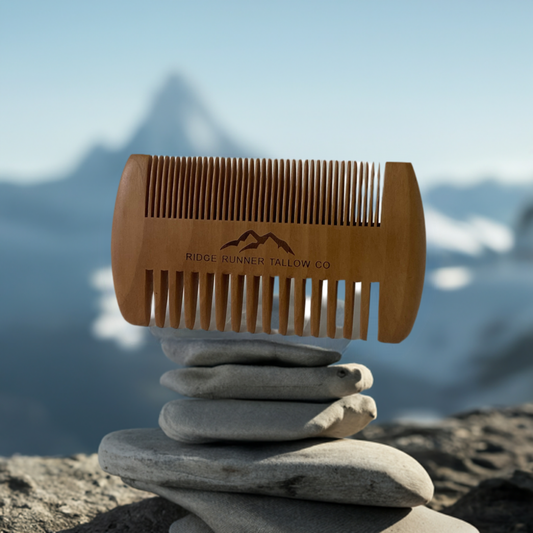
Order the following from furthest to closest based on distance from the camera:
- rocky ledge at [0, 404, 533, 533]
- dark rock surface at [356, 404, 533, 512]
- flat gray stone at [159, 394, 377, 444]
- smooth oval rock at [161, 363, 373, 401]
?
dark rock surface at [356, 404, 533, 512] < rocky ledge at [0, 404, 533, 533] < smooth oval rock at [161, 363, 373, 401] < flat gray stone at [159, 394, 377, 444]

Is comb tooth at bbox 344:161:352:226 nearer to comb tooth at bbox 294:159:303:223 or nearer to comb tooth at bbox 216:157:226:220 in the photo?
comb tooth at bbox 294:159:303:223

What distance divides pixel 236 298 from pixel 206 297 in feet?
0.46

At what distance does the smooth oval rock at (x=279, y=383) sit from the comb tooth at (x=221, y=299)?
0.33 metres

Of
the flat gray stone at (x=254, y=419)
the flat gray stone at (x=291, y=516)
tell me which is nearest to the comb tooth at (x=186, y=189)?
the flat gray stone at (x=254, y=419)

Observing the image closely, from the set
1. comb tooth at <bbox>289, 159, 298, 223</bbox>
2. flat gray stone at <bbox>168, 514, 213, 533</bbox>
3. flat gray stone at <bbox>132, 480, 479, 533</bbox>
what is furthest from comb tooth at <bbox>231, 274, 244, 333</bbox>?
flat gray stone at <bbox>168, 514, 213, 533</bbox>

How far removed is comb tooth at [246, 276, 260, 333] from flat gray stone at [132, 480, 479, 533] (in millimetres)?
875

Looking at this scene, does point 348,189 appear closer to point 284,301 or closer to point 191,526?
point 284,301

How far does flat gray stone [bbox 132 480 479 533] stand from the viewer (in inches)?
106

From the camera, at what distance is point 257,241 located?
2.57m

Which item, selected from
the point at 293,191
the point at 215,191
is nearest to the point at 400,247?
the point at 293,191

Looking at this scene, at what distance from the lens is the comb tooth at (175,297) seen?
2664 mm

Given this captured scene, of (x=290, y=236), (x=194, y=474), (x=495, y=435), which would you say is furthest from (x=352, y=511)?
(x=495, y=435)

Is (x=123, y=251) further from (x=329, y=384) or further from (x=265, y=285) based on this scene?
(x=329, y=384)

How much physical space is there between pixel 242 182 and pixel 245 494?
58.6 inches
